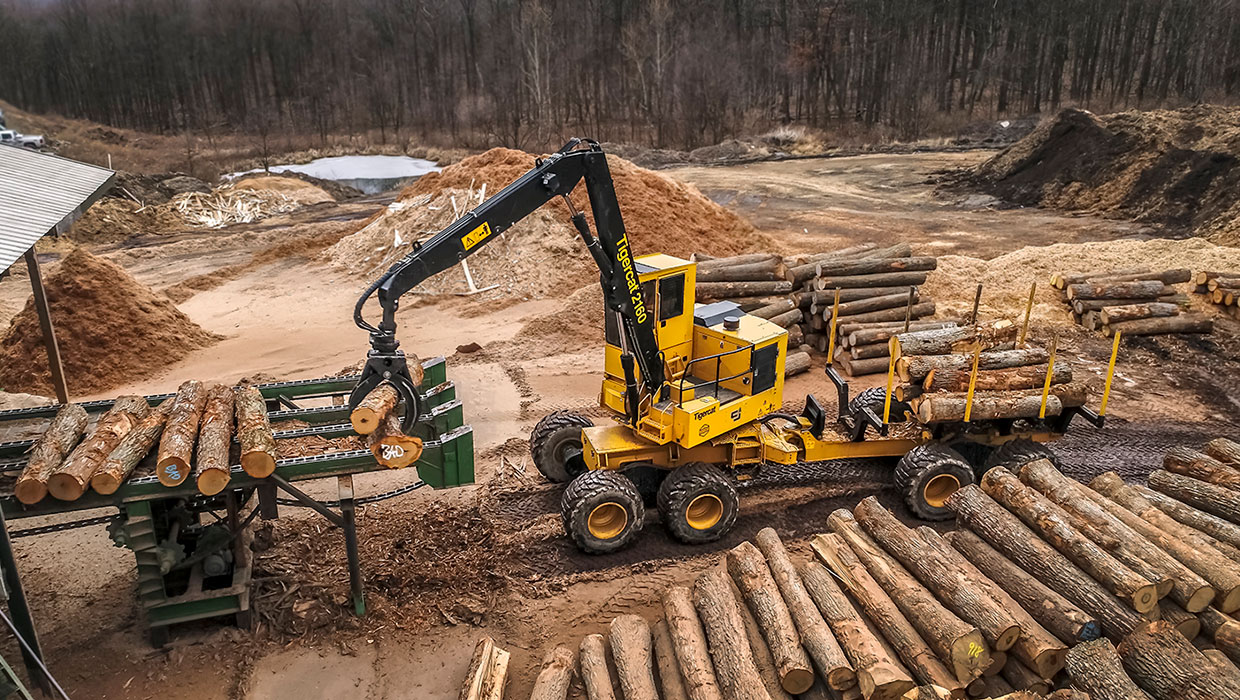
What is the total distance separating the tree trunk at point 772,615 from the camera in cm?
648

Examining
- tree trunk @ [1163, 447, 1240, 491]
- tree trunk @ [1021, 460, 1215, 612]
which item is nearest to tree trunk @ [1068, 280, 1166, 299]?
tree trunk @ [1163, 447, 1240, 491]

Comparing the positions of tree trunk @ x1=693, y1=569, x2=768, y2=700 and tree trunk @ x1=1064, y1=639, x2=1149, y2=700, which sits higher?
tree trunk @ x1=1064, y1=639, x2=1149, y2=700

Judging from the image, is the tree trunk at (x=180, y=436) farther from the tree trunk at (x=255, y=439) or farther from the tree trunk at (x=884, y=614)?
the tree trunk at (x=884, y=614)

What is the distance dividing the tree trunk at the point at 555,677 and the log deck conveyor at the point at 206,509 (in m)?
2.04

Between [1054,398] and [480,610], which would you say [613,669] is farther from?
[1054,398]

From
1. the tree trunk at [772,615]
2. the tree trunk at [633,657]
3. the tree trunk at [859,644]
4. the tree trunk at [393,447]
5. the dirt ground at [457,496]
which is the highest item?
the tree trunk at [393,447]

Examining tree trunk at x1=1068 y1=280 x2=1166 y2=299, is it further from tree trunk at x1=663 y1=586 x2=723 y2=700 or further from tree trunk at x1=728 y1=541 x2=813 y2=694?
tree trunk at x1=663 y1=586 x2=723 y2=700

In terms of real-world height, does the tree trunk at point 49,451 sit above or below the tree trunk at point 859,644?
above

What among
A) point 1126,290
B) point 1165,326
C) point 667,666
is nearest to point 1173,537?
point 667,666

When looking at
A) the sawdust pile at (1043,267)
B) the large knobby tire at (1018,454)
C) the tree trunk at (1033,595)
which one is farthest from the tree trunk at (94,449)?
the sawdust pile at (1043,267)

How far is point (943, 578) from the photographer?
7.19 m

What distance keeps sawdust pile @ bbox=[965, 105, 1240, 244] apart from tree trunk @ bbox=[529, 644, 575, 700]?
77.7 feet

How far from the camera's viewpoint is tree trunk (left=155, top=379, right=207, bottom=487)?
22.7ft

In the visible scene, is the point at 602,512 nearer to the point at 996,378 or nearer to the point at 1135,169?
the point at 996,378
